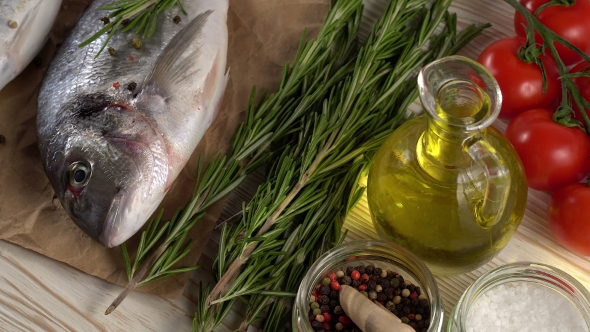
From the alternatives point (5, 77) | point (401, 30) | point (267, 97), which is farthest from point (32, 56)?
point (401, 30)

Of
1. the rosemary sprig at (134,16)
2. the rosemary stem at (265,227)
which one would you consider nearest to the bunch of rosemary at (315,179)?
the rosemary stem at (265,227)

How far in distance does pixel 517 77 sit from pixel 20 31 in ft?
3.09

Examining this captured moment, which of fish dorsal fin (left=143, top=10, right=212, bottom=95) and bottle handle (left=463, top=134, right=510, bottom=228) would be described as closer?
bottle handle (left=463, top=134, right=510, bottom=228)

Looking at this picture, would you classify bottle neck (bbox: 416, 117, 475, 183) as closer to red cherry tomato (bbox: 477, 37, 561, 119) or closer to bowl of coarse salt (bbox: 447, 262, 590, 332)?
bowl of coarse salt (bbox: 447, 262, 590, 332)

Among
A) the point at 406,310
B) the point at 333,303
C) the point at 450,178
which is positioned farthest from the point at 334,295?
the point at 450,178

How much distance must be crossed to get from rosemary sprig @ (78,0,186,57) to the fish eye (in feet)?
0.66

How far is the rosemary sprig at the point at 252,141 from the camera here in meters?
1.15

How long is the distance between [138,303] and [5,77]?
497 millimetres

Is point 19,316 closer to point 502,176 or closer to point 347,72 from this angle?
point 347,72

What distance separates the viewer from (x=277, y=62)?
1.33 meters

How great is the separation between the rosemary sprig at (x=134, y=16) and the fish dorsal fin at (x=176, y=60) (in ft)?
0.12

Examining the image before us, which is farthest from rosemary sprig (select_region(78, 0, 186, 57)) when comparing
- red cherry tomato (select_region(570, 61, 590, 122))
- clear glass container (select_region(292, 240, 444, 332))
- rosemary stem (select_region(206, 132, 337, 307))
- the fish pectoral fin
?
red cherry tomato (select_region(570, 61, 590, 122))

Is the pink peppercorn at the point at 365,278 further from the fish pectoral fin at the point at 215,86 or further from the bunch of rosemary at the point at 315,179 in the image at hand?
the fish pectoral fin at the point at 215,86

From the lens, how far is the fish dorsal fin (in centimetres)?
117
